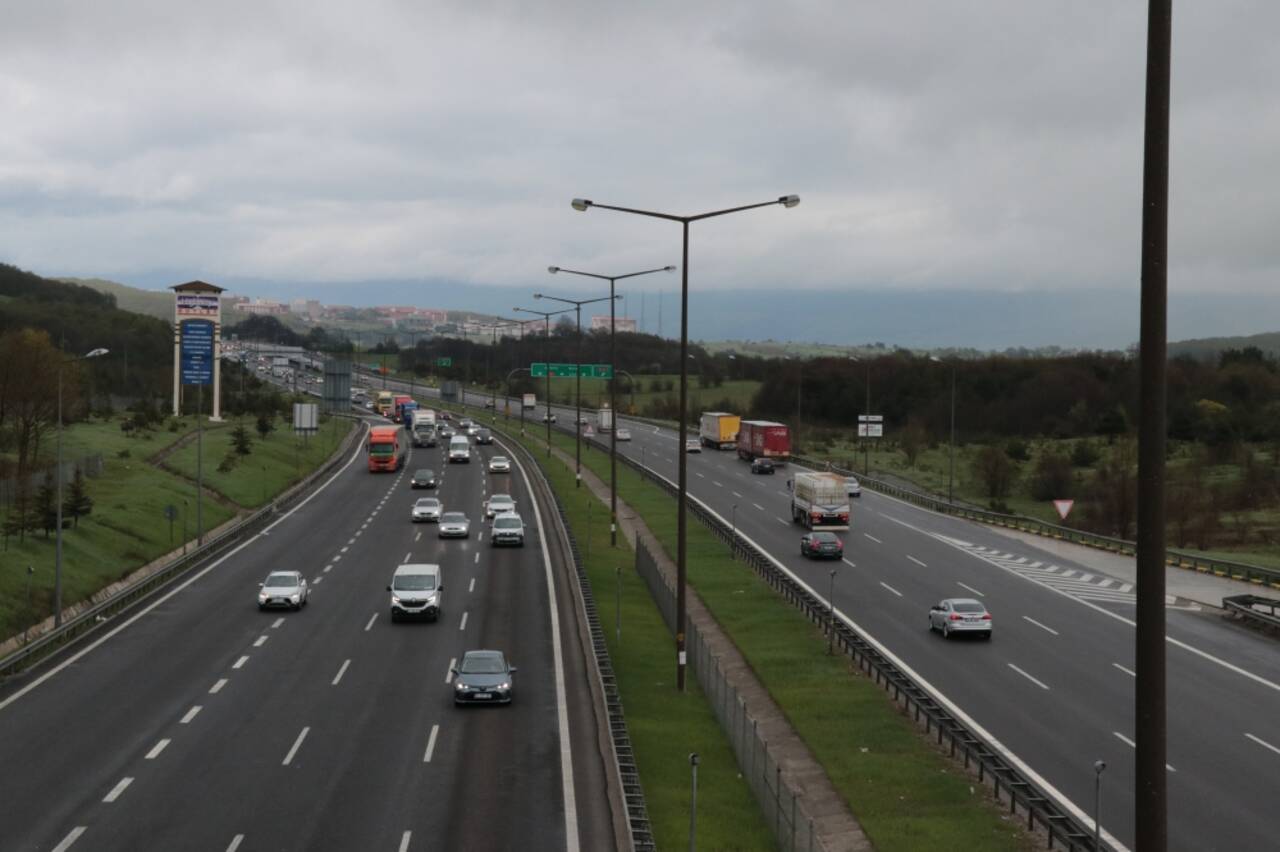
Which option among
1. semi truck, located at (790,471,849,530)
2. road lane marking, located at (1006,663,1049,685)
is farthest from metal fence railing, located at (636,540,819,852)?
semi truck, located at (790,471,849,530)

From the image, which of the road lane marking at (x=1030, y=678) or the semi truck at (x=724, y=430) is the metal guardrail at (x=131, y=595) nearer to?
the road lane marking at (x=1030, y=678)

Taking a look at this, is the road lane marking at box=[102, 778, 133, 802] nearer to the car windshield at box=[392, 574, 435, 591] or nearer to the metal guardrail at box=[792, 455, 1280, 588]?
the car windshield at box=[392, 574, 435, 591]

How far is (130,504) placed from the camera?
6819 centimetres

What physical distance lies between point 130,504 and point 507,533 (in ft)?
69.8

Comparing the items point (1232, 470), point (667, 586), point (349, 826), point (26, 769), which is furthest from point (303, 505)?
point (1232, 470)

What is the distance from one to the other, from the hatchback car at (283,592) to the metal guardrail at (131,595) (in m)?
4.88

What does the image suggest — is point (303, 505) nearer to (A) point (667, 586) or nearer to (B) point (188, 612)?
(B) point (188, 612)

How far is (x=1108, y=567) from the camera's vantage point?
59375 mm

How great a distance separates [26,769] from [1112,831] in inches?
832

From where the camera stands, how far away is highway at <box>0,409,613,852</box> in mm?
23016

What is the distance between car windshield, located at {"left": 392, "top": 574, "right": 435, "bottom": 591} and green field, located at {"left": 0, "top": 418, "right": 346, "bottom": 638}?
11.9m

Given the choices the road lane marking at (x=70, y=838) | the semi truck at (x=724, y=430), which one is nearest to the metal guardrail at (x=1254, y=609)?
the road lane marking at (x=70, y=838)

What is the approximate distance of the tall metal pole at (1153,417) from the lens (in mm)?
10414

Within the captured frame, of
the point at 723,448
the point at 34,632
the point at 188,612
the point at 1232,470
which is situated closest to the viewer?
the point at 34,632
